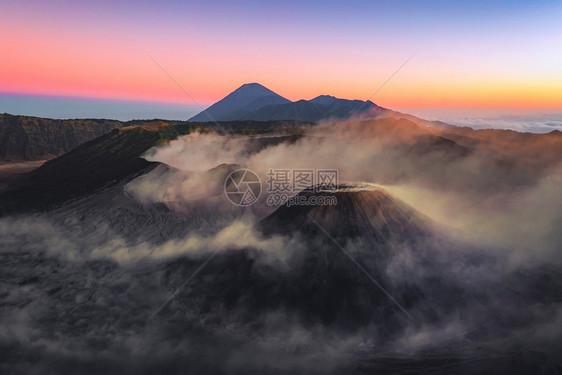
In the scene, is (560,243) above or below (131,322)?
above

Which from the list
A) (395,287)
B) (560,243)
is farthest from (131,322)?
(560,243)

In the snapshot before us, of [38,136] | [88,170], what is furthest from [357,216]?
[38,136]

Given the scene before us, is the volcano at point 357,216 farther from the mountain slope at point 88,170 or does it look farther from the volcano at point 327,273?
the mountain slope at point 88,170

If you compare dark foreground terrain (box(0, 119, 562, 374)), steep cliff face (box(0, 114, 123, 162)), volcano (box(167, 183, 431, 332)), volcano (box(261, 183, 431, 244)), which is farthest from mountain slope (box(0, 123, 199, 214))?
steep cliff face (box(0, 114, 123, 162))

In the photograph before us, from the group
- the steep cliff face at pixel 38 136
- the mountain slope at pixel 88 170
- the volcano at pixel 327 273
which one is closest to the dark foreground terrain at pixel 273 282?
the volcano at pixel 327 273

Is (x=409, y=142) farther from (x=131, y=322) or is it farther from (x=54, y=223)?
(x=54, y=223)

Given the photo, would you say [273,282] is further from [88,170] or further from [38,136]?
[38,136]

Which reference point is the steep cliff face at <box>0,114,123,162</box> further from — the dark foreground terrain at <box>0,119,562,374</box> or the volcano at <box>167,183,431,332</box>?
the volcano at <box>167,183,431,332</box>

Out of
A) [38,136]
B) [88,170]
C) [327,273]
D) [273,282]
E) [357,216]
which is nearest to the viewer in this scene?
[327,273]
